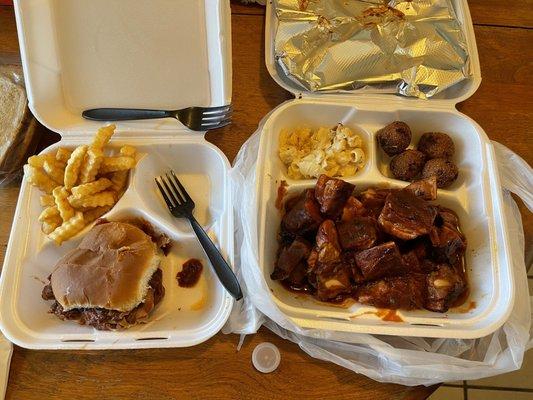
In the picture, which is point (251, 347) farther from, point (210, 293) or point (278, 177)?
point (278, 177)

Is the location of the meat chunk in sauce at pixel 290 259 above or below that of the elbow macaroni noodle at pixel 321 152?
below

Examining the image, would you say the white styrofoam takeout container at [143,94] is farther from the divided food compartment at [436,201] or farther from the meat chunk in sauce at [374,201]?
the meat chunk in sauce at [374,201]

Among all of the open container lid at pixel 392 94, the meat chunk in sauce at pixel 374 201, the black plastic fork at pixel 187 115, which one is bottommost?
the meat chunk in sauce at pixel 374 201

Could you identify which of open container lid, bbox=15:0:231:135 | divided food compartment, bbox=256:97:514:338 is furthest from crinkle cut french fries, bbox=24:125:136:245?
divided food compartment, bbox=256:97:514:338

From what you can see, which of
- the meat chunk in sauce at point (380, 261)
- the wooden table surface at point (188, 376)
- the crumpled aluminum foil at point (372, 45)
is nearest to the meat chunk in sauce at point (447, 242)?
the meat chunk in sauce at point (380, 261)

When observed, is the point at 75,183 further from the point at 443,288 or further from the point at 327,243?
the point at 443,288

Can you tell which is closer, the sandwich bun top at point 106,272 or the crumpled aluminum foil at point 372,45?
the sandwich bun top at point 106,272

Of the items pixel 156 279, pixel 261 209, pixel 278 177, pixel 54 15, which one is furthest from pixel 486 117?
pixel 54 15

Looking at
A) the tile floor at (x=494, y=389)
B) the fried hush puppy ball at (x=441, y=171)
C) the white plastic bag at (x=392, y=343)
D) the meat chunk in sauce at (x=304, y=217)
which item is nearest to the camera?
the white plastic bag at (x=392, y=343)
